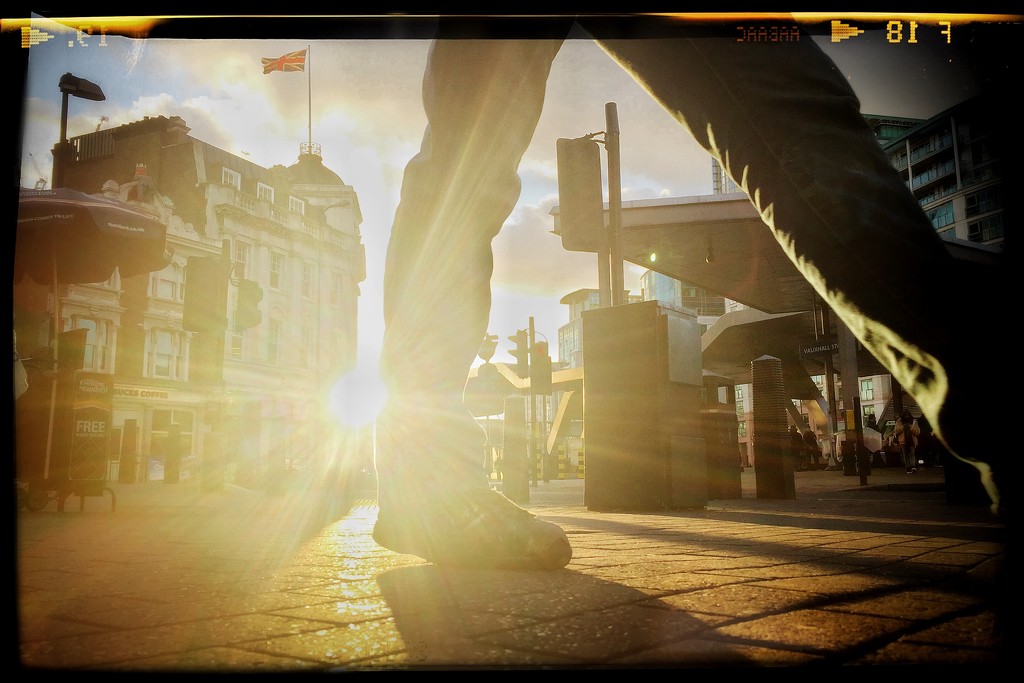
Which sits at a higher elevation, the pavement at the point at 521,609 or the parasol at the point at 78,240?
the parasol at the point at 78,240

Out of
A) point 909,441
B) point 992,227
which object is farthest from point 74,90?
point 909,441

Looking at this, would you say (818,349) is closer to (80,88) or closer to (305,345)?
(305,345)

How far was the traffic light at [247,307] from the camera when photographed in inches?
378

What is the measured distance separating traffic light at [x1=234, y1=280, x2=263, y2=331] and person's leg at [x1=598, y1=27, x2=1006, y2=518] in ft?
29.9

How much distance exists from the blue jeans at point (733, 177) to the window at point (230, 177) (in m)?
13.3

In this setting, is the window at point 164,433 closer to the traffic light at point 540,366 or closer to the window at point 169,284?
the window at point 169,284

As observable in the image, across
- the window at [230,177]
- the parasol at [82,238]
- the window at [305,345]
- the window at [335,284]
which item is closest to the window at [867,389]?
the window at [305,345]

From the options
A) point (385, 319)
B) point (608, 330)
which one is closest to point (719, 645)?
point (385, 319)

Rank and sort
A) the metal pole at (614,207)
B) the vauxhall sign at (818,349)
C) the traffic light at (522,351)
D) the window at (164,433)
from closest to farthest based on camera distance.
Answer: the metal pole at (614,207), the traffic light at (522,351), the window at (164,433), the vauxhall sign at (818,349)

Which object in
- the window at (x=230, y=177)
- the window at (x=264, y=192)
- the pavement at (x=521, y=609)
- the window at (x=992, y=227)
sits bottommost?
the pavement at (x=521, y=609)

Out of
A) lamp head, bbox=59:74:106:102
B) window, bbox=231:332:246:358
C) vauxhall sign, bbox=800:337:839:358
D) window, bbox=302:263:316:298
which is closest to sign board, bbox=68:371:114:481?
lamp head, bbox=59:74:106:102

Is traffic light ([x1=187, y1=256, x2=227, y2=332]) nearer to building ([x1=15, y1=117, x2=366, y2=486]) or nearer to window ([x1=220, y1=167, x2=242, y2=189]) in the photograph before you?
building ([x1=15, y1=117, x2=366, y2=486])

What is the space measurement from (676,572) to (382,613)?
789 mm

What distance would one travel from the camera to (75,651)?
899 millimetres
